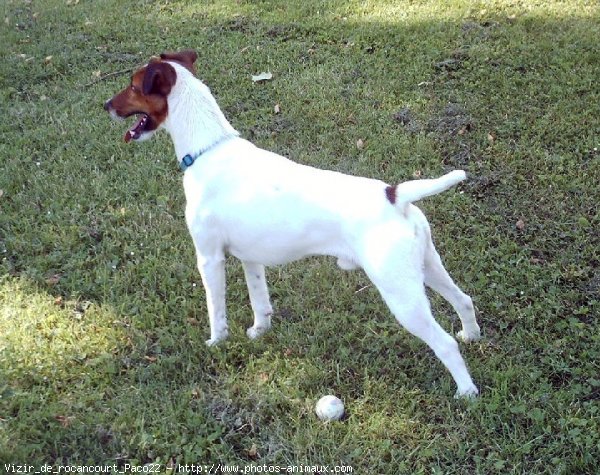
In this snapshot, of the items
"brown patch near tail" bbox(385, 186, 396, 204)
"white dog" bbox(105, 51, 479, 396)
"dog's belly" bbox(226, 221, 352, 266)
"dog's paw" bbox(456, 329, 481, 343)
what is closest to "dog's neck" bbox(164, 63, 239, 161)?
"white dog" bbox(105, 51, 479, 396)

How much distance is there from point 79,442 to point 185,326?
3.42 ft

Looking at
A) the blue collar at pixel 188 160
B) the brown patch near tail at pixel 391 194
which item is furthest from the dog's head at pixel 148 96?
the brown patch near tail at pixel 391 194

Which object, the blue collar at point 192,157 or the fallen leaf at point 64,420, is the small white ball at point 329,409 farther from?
the blue collar at point 192,157

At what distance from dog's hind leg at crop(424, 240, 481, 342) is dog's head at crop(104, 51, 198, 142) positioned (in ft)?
5.56

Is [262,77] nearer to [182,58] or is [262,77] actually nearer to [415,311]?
[182,58]

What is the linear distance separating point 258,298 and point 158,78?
4.76 feet

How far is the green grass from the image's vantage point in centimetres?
348

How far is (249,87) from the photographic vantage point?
23.3 feet

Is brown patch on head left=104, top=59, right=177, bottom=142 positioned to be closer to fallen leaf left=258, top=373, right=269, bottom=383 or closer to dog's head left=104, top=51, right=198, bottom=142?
dog's head left=104, top=51, right=198, bottom=142

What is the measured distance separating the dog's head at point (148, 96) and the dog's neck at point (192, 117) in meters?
0.06

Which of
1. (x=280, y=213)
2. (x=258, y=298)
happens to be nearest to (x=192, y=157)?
(x=280, y=213)

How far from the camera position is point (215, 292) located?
3.91m

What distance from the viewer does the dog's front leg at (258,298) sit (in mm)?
4082

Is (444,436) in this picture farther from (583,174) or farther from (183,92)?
(583,174)
